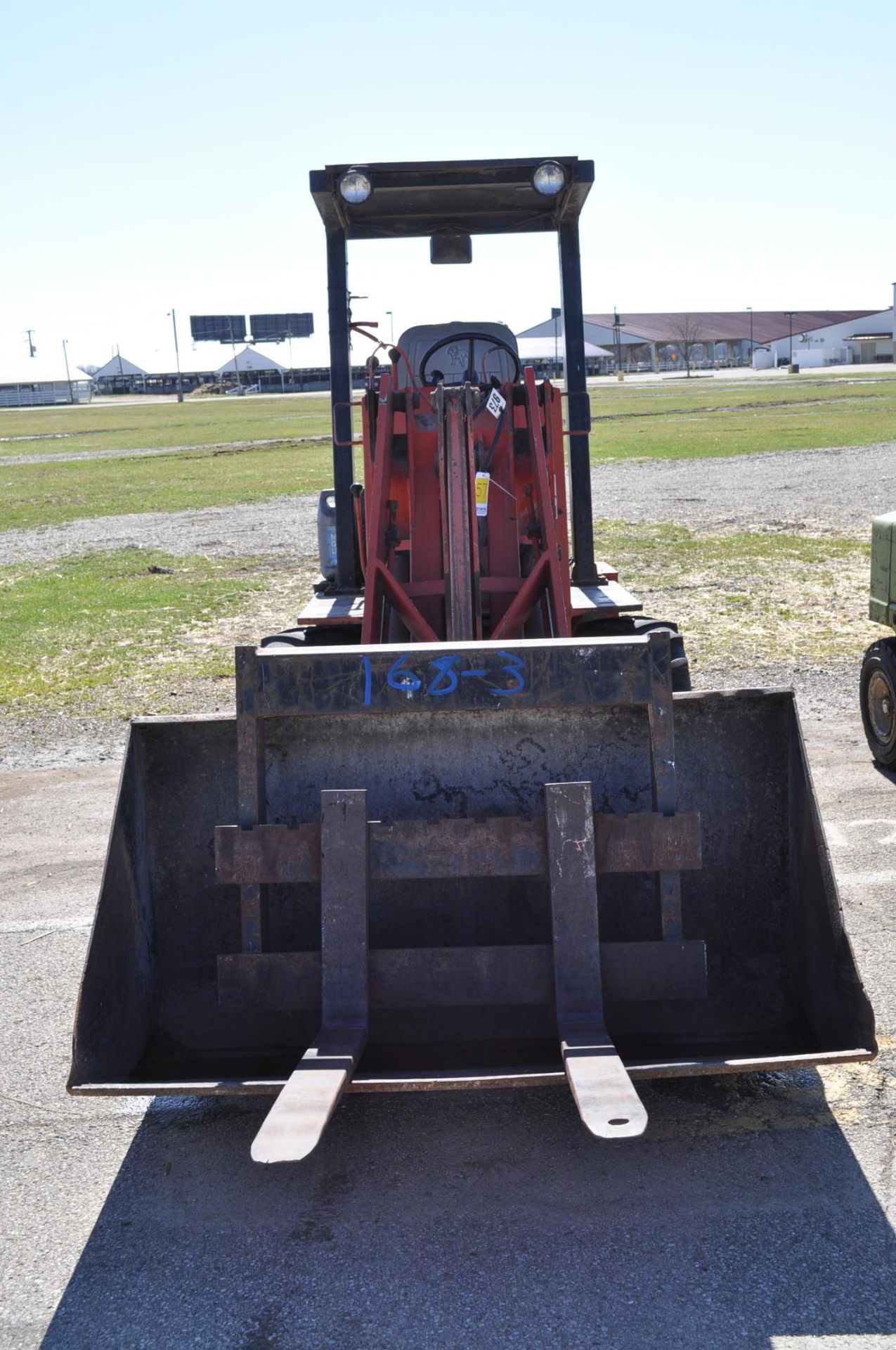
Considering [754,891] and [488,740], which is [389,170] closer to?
[488,740]

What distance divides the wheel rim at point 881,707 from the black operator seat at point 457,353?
2.71 metres

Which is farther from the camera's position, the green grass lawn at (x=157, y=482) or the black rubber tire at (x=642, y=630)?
the green grass lawn at (x=157, y=482)

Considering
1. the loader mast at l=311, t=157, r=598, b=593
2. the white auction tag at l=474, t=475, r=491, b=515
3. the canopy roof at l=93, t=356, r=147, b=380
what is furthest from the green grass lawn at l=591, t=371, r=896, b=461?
the canopy roof at l=93, t=356, r=147, b=380

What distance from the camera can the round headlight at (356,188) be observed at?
5.88 metres

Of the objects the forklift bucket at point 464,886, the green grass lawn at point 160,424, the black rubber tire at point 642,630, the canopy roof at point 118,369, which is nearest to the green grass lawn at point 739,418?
the green grass lawn at point 160,424

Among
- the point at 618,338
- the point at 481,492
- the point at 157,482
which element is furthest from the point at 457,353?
the point at 618,338

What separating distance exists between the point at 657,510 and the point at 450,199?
14.6 m

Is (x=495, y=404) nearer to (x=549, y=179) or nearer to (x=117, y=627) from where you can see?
(x=549, y=179)

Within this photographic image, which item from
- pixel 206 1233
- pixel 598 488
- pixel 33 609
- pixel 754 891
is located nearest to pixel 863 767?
pixel 754 891

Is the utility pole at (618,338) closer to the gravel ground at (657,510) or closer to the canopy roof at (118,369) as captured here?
the canopy roof at (118,369)

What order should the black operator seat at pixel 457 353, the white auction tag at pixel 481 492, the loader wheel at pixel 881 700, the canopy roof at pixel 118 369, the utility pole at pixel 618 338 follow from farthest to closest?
1. the canopy roof at pixel 118 369
2. the utility pole at pixel 618 338
3. the loader wheel at pixel 881 700
4. the black operator seat at pixel 457 353
5. the white auction tag at pixel 481 492

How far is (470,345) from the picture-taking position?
259 inches

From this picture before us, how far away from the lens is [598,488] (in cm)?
2472

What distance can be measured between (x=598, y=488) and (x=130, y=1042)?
21520 millimetres
